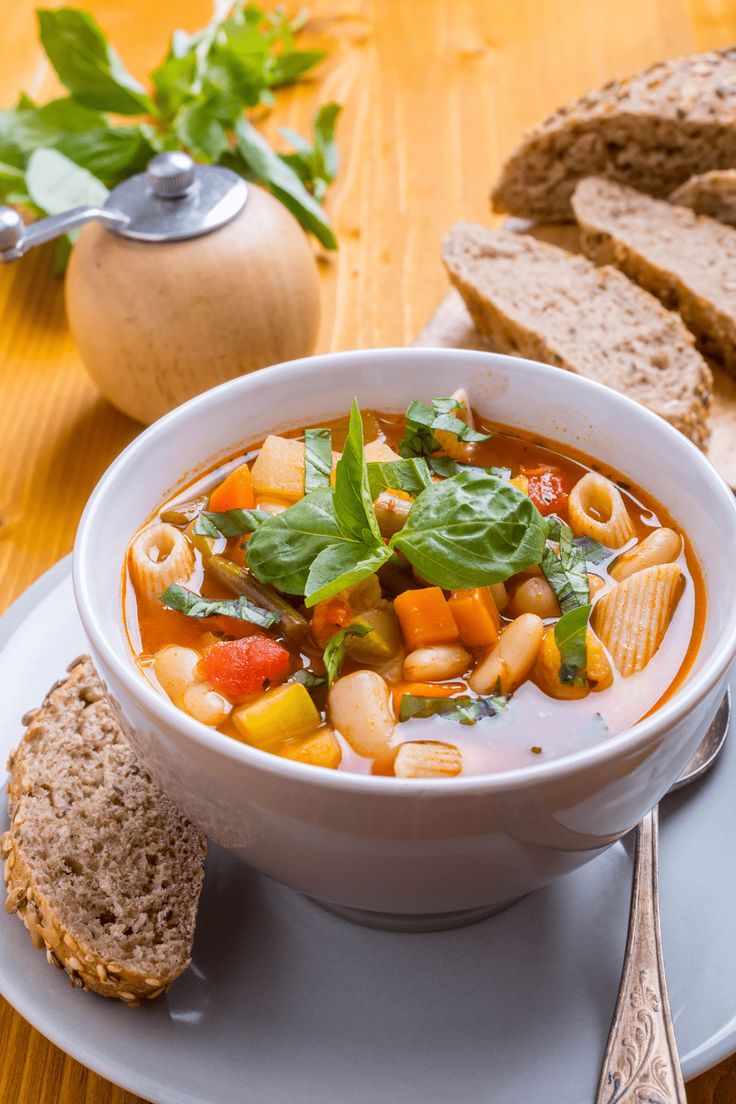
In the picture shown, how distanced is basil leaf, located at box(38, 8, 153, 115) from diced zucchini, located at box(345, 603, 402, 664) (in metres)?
2.81

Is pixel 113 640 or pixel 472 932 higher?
pixel 113 640

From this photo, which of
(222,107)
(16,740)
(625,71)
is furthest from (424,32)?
(16,740)

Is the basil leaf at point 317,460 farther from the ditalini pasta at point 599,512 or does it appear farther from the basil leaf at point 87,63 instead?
the basil leaf at point 87,63

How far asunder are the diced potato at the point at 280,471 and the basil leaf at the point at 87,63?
2.38 m

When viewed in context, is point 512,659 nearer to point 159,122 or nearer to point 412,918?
point 412,918

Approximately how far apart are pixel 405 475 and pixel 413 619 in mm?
306

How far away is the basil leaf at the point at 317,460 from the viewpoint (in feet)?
6.72

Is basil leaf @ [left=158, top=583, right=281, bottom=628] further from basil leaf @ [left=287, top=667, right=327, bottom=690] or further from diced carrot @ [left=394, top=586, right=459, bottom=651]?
diced carrot @ [left=394, top=586, right=459, bottom=651]

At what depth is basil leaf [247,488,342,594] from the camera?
1.78m

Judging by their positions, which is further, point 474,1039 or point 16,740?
point 16,740

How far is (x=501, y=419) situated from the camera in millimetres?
2197

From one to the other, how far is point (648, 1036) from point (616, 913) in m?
0.25

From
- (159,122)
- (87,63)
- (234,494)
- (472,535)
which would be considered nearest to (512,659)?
(472,535)

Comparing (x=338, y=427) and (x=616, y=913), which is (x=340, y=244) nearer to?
(x=338, y=427)
